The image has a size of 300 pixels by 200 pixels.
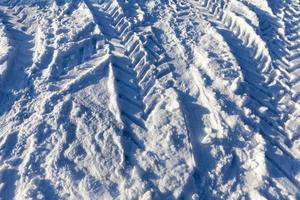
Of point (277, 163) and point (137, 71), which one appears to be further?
point (137, 71)

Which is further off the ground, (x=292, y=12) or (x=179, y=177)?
(x=292, y=12)

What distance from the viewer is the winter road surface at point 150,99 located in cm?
484

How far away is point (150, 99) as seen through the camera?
5.71 metres

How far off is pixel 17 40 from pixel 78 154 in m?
2.59

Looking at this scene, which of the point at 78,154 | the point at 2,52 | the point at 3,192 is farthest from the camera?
the point at 2,52

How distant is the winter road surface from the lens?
484 centimetres

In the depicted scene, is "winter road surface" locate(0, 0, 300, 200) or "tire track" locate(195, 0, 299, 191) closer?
"winter road surface" locate(0, 0, 300, 200)

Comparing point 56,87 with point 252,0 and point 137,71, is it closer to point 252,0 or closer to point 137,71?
point 137,71

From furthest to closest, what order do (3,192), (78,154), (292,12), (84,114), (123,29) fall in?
(292,12), (123,29), (84,114), (78,154), (3,192)

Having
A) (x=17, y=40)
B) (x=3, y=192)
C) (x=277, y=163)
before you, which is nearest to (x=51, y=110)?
(x=3, y=192)

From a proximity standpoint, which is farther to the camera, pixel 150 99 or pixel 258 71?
pixel 258 71

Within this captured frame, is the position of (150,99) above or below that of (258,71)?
below

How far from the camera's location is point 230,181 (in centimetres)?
486

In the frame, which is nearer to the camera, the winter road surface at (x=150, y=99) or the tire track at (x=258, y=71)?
the winter road surface at (x=150, y=99)
